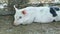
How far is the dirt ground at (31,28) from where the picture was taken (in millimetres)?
2680

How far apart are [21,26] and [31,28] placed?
23 centimetres

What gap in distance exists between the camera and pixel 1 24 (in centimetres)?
314

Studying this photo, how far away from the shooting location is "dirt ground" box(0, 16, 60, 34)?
8.79 feet

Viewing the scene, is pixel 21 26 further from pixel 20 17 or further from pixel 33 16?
pixel 33 16

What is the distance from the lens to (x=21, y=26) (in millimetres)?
3006

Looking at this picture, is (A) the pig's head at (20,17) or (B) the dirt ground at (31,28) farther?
(A) the pig's head at (20,17)

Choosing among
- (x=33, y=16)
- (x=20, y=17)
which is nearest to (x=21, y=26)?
(x=20, y=17)

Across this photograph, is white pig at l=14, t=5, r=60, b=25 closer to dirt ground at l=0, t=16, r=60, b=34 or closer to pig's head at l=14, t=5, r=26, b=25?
pig's head at l=14, t=5, r=26, b=25

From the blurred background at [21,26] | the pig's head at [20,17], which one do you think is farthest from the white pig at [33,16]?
the blurred background at [21,26]

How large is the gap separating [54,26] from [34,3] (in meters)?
0.88

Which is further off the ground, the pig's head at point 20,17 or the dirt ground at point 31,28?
the pig's head at point 20,17

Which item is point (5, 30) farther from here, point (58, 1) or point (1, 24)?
point (58, 1)

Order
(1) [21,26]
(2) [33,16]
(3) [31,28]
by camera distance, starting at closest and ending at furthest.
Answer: (3) [31,28]
(1) [21,26]
(2) [33,16]

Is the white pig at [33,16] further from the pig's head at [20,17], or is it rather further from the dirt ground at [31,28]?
the dirt ground at [31,28]
